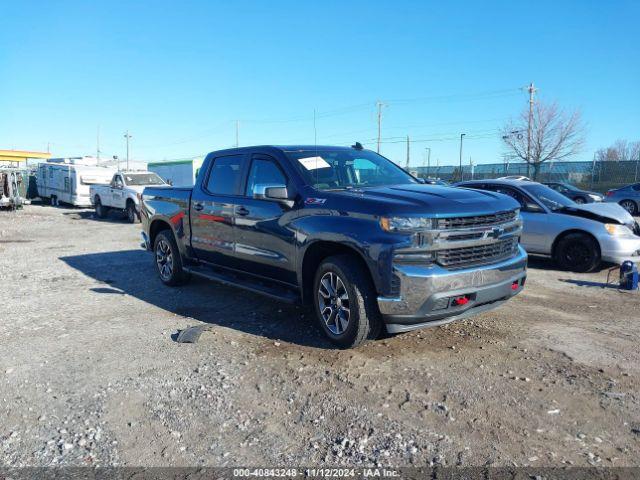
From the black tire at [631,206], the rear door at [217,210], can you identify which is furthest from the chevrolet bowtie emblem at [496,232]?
the black tire at [631,206]

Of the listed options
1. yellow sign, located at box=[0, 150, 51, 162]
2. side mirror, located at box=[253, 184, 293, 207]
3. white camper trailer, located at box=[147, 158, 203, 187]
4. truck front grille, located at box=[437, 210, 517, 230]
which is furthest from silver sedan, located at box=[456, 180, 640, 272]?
yellow sign, located at box=[0, 150, 51, 162]

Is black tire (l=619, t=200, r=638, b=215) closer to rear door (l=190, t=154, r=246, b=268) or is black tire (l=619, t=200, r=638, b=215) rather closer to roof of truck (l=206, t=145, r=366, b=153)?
roof of truck (l=206, t=145, r=366, b=153)

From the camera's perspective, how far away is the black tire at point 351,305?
4387 mm

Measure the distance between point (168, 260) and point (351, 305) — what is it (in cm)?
388

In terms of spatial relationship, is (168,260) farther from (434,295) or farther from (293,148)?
(434,295)

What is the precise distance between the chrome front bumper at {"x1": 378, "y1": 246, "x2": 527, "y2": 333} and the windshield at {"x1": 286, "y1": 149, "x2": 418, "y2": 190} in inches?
55.5

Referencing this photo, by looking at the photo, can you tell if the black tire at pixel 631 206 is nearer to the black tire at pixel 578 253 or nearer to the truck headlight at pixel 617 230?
the truck headlight at pixel 617 230

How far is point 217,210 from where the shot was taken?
613 cm

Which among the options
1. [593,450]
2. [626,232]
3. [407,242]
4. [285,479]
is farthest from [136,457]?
[626,232]

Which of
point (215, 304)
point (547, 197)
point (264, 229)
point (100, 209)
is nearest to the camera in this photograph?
point (264, 229)

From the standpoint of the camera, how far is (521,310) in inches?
237

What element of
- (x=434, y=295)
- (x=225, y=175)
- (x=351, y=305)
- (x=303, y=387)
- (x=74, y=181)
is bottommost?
(x=303, y=387)

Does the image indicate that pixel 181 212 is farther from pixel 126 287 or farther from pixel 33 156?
pixel 33 156

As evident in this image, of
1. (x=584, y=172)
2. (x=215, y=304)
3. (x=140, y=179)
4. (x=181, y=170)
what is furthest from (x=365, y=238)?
(x=181, y=170)
